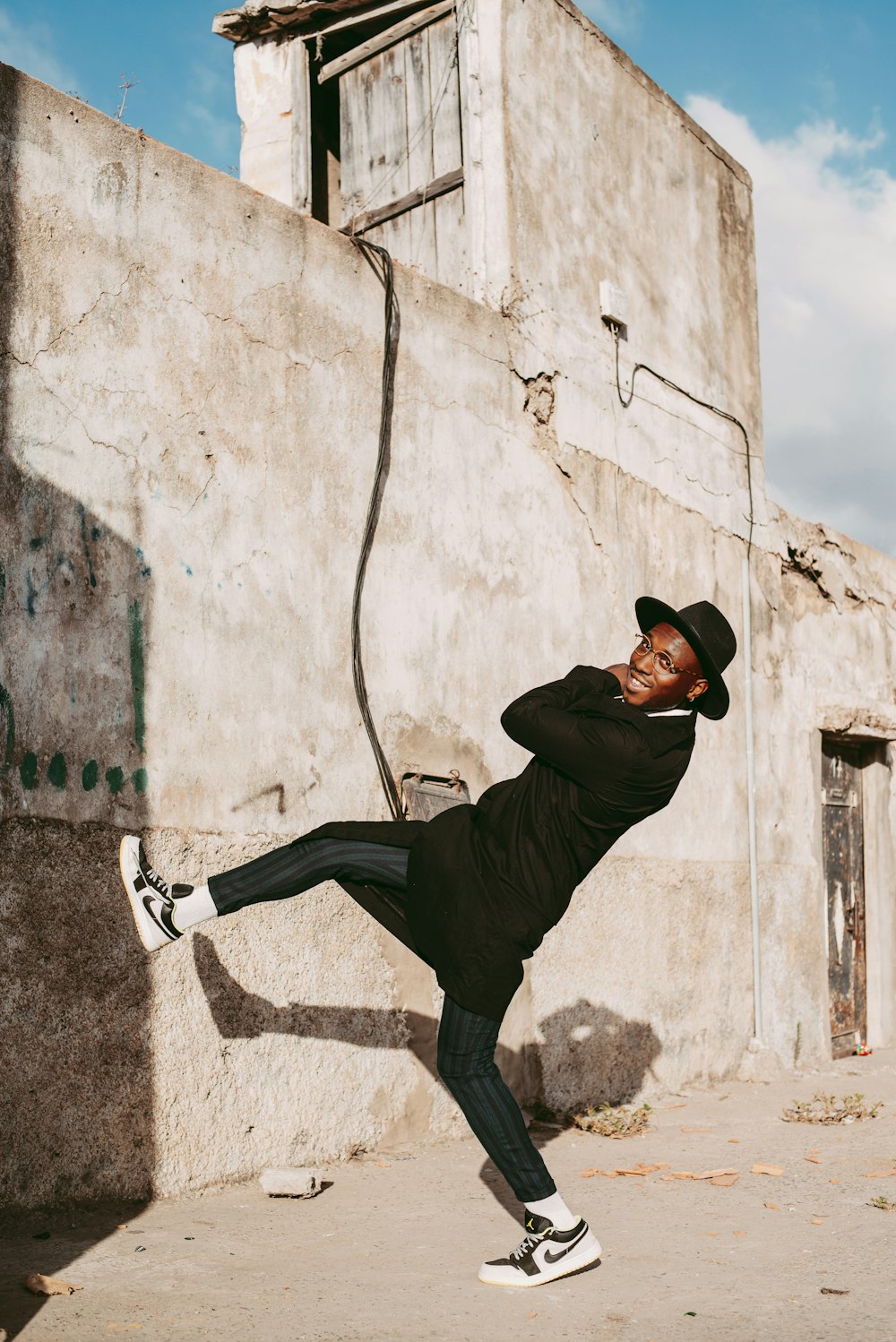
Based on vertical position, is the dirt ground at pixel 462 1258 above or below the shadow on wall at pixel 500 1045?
below

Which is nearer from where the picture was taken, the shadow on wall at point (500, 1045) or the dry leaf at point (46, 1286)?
the dry leaf at point (46, 1286)

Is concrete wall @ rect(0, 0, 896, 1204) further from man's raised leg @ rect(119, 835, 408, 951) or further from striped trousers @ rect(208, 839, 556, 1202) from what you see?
striped trousers @ rect(208, 839, 556, 1202)

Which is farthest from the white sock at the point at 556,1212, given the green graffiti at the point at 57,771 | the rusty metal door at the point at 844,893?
the rusty metal door at the point at 844,893

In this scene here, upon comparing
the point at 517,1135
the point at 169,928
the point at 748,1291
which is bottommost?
the point at 748,1291

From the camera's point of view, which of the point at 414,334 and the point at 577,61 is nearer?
the point at 414,334

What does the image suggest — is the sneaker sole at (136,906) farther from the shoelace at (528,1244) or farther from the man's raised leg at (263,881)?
the shoelace at (528,1244)

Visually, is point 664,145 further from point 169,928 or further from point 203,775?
point 169,928

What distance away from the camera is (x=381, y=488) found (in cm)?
550

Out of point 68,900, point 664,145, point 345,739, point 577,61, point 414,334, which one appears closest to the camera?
point 68,900

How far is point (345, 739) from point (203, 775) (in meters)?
0.76

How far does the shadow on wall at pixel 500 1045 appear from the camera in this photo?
14.9 ft

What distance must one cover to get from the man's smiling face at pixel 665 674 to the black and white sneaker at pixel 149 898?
1393 millimetres

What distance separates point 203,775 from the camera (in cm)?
459

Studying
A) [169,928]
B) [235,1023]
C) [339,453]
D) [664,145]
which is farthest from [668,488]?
[169,928]
